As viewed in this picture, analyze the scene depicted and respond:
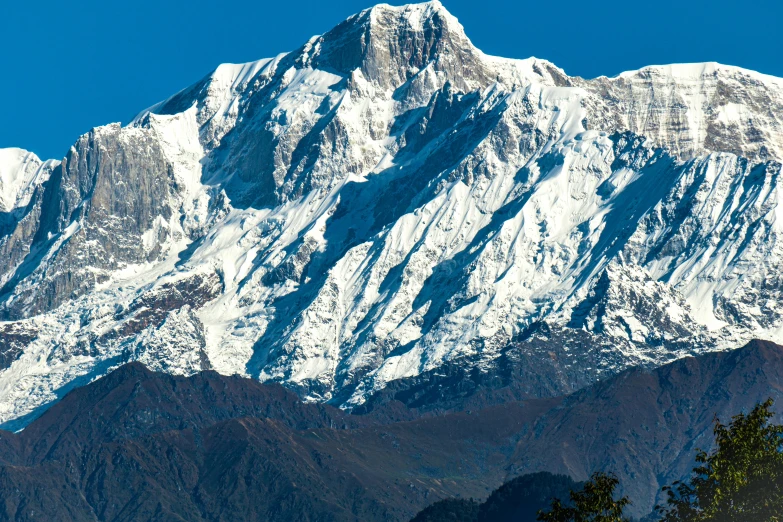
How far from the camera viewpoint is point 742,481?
327 ft

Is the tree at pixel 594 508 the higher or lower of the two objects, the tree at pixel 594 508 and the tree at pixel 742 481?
the lower

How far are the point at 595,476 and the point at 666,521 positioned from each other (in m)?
3.92

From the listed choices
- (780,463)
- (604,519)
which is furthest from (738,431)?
(604,519)

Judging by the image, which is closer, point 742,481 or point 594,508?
point 594,508

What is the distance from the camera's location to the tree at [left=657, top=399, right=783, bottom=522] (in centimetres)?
9912

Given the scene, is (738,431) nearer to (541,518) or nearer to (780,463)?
(780,463)

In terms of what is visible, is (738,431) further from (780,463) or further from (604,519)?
(604,519)

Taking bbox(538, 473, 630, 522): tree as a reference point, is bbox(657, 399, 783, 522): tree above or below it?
above

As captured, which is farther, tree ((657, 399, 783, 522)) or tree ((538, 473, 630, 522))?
tree ((657, 399, 783, 522))

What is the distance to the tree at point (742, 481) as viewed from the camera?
325 ft

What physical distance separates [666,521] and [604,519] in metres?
5.33

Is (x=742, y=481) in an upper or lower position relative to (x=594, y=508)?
upper

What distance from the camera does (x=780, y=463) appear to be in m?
101

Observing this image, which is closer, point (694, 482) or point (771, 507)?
point (771, 507)
